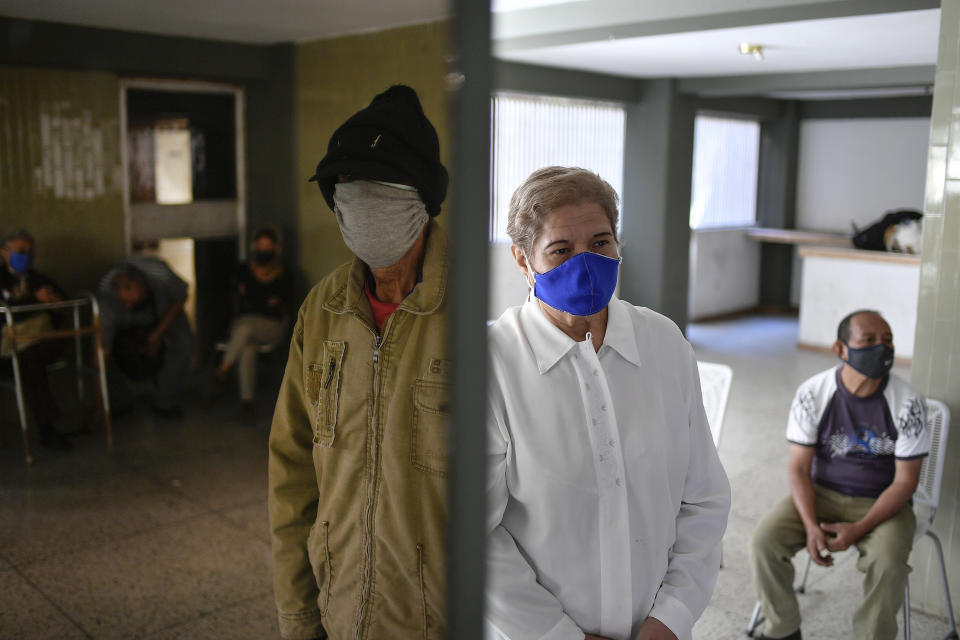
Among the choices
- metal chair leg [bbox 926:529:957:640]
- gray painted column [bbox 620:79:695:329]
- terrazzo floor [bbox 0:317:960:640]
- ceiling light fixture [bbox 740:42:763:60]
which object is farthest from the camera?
gray painted column [bbox 620:79:695:329]

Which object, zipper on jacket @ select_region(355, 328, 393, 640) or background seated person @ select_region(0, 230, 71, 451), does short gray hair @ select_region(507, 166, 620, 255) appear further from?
background seated person @ select_region(0, 230, 71, 451)

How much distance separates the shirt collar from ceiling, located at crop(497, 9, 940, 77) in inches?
118

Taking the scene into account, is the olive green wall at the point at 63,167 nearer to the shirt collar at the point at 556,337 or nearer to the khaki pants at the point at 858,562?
the khaki pants at the point at 858,562

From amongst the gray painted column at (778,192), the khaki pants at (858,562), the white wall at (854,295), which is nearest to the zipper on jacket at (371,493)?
the khaki pants at (858,562)

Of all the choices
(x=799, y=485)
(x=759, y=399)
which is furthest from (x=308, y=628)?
(x=759, y=399)

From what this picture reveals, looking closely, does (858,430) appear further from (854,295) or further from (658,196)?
(854,295)

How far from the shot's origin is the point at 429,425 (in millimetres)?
1250

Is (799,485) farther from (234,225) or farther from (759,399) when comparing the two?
(759,399)

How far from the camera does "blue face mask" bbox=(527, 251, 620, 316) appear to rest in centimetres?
128

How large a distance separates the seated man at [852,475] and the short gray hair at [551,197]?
1570 mm

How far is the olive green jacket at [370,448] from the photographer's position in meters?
1.25

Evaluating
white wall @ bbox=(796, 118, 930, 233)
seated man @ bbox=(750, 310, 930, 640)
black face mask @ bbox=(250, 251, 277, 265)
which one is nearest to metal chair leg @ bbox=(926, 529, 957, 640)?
seated man @ bbox=(750, 310, 930, 640)

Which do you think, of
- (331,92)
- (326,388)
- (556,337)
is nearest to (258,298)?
(331,92)

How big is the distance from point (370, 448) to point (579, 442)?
0.32 m
